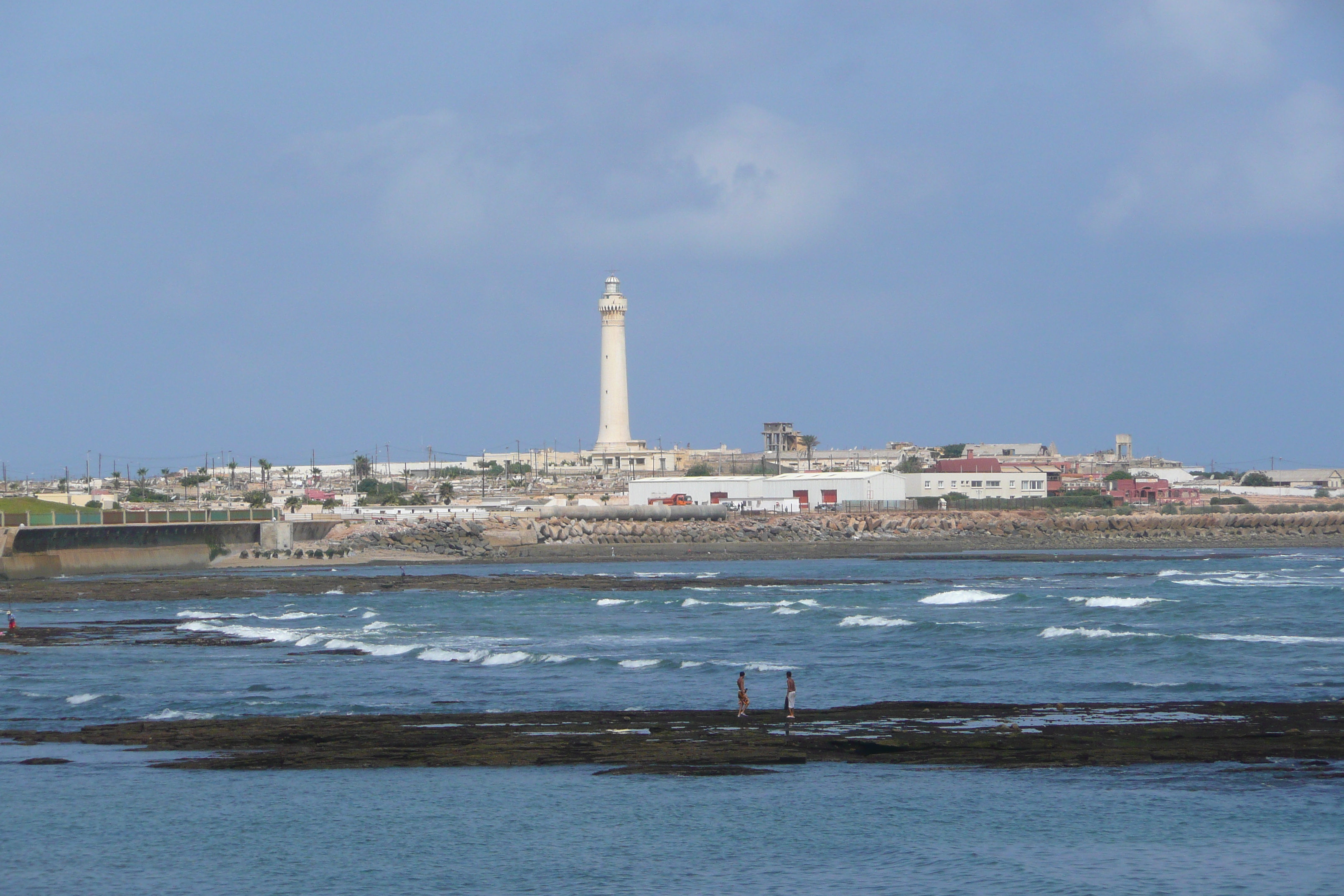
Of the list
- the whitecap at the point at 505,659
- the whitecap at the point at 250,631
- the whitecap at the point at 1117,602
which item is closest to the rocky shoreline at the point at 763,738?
the whitecap at the point at 505,659

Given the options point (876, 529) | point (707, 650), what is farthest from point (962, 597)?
point (876, 529)

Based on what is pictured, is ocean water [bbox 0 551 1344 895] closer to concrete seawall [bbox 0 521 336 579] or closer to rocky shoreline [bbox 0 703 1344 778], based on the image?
rocky shoreline [bbox 0 703 1344 778]

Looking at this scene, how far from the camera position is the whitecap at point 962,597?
46594 mm

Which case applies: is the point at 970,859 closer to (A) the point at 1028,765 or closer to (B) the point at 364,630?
(A) the point at 1028,765

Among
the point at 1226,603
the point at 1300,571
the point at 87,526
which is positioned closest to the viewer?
the point at 1226,603

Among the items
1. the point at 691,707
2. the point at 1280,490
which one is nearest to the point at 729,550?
the point at 691,707

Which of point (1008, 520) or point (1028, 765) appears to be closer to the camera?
point (1028, 765)

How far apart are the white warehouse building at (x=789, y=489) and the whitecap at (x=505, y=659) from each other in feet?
213

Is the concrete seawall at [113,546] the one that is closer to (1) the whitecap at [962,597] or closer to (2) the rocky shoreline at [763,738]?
(1) the whitecap at [962,597]

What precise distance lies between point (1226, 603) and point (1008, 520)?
153 feet

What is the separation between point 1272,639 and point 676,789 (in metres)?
20.4

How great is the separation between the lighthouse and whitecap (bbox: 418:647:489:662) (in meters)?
108

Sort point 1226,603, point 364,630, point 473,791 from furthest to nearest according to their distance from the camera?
point 1226,603 → point 364,630 → point 473,791

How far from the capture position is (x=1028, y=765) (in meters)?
19.9
